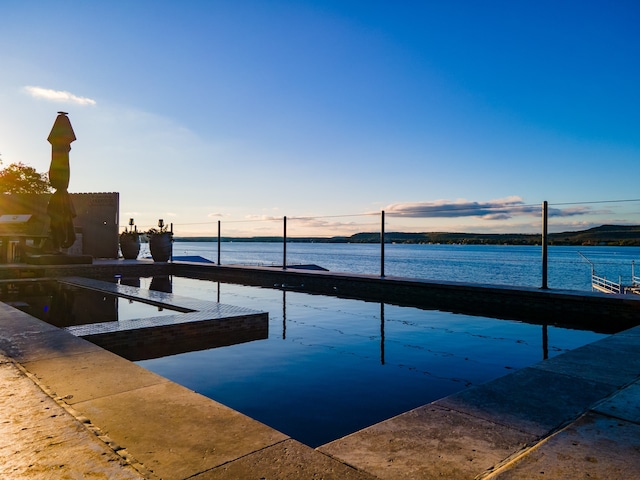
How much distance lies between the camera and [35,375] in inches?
88.2

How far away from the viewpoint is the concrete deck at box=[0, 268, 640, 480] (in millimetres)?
1295

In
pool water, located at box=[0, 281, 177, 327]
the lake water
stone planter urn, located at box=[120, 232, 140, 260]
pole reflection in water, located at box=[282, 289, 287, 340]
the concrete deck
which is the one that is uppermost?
stone planter urn, located at box=[120, 232, 140, 260]

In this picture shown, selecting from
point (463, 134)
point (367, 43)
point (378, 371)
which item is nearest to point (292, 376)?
point (378, 371)

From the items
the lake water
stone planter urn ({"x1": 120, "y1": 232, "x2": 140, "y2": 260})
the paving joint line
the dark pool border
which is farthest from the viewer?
the lake water

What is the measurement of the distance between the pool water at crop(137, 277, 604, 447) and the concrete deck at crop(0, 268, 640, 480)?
0.50 meters

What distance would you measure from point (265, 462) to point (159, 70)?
27.2 feet

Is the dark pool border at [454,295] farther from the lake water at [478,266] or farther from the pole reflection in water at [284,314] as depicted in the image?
the lake water at [478,266]

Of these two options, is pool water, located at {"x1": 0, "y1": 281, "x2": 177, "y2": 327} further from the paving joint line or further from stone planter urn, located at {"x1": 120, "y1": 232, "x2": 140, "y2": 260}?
stone planter urn, located at {"x1": 120, "y1": 232, "x2": 140, "y2": 260}

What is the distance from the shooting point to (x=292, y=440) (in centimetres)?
151

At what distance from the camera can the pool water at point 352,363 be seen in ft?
7.71

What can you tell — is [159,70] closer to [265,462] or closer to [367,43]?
[367,43]

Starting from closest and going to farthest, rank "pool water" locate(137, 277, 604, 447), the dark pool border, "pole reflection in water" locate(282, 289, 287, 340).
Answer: "pool water" locate(137, 277, 604, 447), "pole reflection in water" locate(282, 289, 287, 340), the dark pool border

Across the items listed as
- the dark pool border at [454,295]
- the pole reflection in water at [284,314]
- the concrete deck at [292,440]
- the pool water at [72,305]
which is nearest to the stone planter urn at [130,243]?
the dark pool border at [454,295]

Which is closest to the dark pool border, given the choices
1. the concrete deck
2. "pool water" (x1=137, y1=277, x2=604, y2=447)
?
"pool water" (x1=137, y1=277, x2=604, y2=447)
